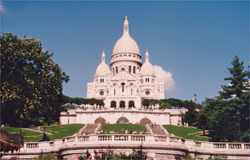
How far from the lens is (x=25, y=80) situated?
51531 mm

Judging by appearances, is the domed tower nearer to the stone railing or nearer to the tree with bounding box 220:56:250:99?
the tree with bounding box 220:56:250:99

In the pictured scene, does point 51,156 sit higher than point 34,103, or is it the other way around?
point 34,103

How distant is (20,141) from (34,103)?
111 feet

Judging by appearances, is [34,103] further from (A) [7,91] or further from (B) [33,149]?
(B) [33,149]

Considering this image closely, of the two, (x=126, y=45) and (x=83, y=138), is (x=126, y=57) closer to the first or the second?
(x=126, y=45)

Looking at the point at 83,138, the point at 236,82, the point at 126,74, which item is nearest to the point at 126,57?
the point at 126,74

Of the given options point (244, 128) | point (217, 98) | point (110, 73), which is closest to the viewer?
point (244, 128)

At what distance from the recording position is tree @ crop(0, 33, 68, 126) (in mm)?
50125

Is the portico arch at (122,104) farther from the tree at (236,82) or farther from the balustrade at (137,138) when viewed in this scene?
the balustrade at (137,138)

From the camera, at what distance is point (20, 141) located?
1758cm

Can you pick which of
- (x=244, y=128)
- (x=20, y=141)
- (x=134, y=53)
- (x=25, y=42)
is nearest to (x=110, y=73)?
(x=134, y=53)

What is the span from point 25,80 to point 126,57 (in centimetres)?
8491

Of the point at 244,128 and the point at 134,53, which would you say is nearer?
Answer: the point at 244,128

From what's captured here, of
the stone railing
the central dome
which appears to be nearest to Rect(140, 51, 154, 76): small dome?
the central dome
